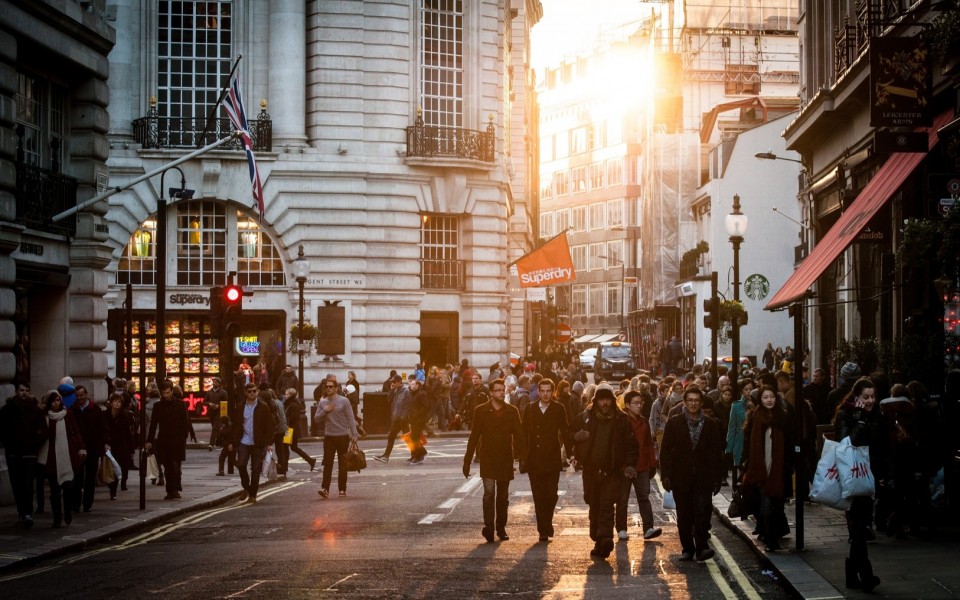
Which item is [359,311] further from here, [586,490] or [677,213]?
[677,213]

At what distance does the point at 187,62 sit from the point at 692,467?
103ft

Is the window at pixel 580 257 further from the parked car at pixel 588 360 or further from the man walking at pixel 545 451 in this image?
the man walking at pixel 545 451

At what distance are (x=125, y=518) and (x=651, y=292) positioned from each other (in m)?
75.2

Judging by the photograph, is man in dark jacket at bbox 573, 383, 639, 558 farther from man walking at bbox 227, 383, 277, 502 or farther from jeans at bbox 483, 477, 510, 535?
man walking at bbox 227, 383, 277, 502

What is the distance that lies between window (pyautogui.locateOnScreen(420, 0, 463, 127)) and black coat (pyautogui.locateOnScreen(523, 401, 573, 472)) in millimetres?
29295

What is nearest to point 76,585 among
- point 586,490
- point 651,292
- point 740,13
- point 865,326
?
point 586,490

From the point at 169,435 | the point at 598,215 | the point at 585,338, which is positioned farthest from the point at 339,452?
the point at 598,215

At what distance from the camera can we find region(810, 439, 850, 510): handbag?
12516mm

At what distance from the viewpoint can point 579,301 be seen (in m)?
125

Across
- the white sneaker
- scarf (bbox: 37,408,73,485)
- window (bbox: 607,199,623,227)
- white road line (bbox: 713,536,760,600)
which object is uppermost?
window (bbox: 607,199,623,227)

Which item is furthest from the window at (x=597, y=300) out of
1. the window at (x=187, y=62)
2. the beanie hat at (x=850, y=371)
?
the beanie hat at (x=850, y=371)

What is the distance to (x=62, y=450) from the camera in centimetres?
1905

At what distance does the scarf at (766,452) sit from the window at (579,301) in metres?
108

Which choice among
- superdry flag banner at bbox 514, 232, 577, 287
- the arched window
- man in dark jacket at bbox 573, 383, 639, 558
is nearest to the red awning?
man in dark jacket at bbox 573, 383, 639, 558
